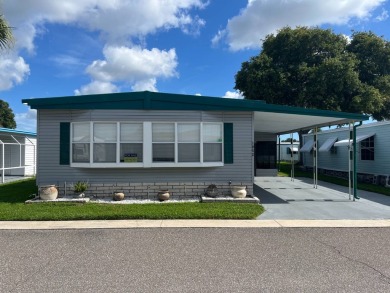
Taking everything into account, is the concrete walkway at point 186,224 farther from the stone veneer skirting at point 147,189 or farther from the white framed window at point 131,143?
the white framed window at point 131,143

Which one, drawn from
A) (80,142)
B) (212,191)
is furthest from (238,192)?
(80,142)

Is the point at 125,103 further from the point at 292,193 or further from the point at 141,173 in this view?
the point at 292,193

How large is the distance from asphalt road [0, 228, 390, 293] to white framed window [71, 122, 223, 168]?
3750 millimetres

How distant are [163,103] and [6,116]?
47.5 meters

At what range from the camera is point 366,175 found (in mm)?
17094

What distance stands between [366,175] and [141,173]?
12050 mm

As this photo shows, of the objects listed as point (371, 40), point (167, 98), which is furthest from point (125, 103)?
point (371, 40)

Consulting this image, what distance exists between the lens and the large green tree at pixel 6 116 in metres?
49.2

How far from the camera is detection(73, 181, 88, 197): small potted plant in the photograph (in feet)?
34.2

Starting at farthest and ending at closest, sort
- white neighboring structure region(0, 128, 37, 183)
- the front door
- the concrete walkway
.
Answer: white neighboring structure region(0, 128, 37, 183) → the front door → the concrete walkway

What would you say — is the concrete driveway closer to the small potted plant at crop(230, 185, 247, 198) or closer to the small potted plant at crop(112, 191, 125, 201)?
the small potted plant at crop(230, 185, 247, 198)

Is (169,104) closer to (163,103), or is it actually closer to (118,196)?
(163,103)

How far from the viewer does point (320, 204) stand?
34.3 ft

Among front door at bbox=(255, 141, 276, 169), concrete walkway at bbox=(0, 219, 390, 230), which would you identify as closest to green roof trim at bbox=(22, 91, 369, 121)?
concrete walkway at bbox=(0, 219, 390, 230)
